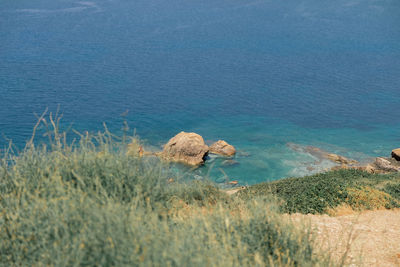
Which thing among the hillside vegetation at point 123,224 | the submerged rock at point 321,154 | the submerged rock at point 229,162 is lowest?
the submerged rock at point 321,154

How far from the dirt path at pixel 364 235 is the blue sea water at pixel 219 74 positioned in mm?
16810

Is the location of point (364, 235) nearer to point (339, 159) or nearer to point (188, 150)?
point (188, 150)

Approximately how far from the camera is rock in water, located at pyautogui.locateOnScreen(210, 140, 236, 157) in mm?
35312

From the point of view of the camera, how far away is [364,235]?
12688 millimetres

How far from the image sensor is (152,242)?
6766mm

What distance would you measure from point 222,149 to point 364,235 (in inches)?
910

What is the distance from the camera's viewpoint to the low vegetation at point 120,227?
259 inches

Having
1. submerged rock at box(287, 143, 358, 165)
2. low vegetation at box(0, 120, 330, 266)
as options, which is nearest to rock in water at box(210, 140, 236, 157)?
submerged rock at box(287, 143, 358, 165)

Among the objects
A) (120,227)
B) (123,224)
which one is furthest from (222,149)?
(120,227)

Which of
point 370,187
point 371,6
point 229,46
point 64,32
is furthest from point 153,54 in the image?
point 371,6

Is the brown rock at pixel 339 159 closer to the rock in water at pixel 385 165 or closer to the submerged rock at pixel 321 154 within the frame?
the submerged rock at pixel 321 154

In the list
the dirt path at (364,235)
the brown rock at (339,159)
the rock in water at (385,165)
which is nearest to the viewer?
the dirt path at (364,235)

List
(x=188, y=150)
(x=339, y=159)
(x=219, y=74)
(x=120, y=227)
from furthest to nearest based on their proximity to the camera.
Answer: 1. (x=219, y=74)
2. (x=339, y=159)
3. (x=188, y=150)
4. (x=120, y=227)

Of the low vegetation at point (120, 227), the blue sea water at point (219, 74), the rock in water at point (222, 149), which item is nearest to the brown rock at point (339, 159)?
the blue sea water at point (219, 74)
